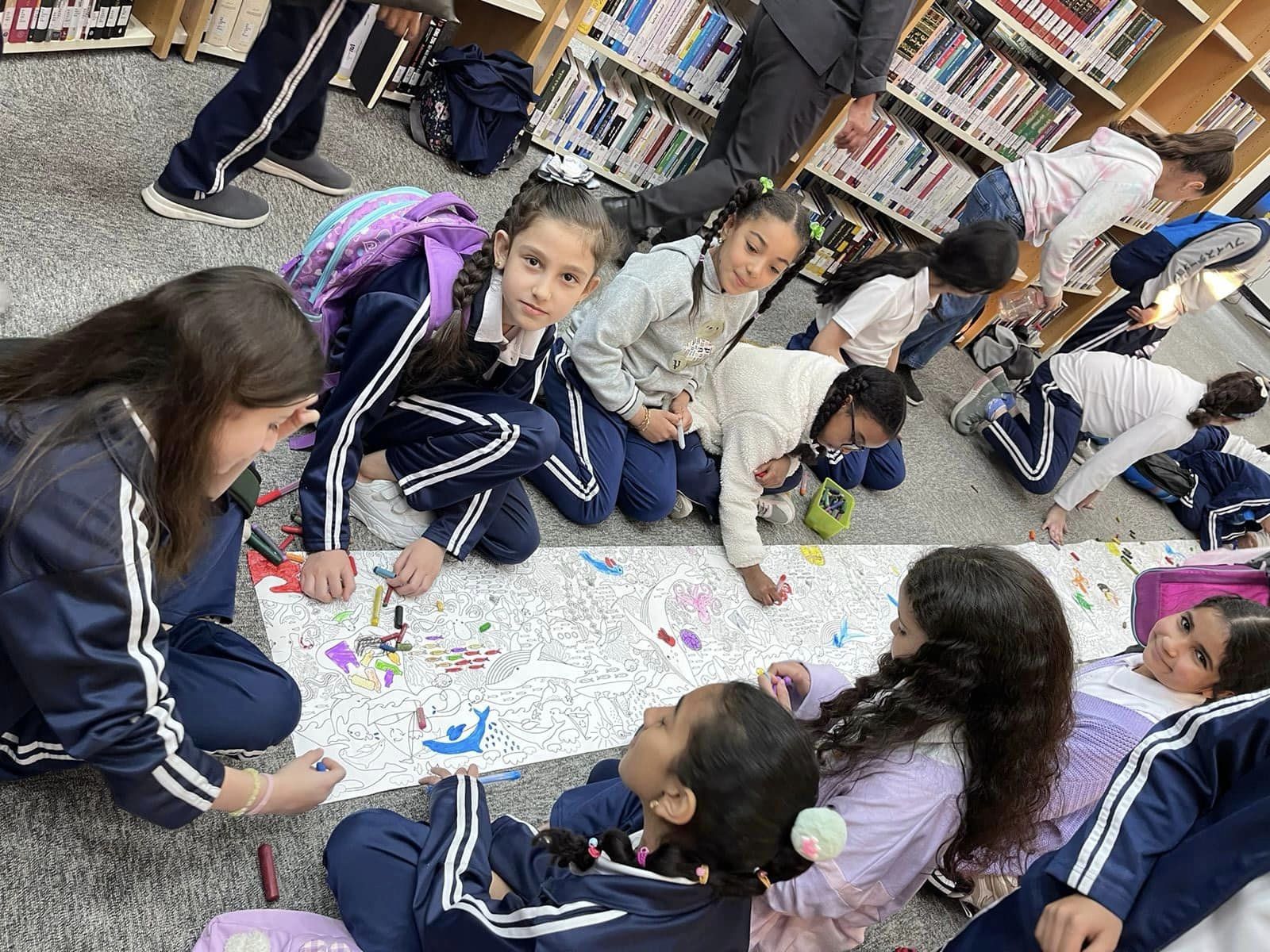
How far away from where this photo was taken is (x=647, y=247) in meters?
2.85

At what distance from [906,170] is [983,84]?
0.38 m

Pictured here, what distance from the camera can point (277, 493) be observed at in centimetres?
154

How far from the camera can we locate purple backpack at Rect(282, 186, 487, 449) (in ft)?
4.66

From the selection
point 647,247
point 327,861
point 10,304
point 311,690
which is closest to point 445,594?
point 311,690

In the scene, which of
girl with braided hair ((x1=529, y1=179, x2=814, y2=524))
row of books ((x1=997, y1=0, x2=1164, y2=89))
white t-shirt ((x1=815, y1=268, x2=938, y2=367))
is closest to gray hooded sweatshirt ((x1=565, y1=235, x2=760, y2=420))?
girl with braided hair ((x1=529, y1=179, x2=814, y2=524))

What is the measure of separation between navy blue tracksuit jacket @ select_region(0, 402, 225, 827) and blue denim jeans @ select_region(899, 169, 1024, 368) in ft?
8.59

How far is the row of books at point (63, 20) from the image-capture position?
1971 millimetres

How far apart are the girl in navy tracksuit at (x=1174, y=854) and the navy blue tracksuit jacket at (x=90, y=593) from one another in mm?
1025

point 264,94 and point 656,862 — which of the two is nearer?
point 656,862

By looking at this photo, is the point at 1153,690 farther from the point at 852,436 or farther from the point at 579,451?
the point at 579,451

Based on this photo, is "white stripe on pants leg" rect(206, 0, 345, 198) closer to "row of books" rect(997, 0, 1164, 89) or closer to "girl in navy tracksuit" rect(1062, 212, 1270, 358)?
"row of books" rect(997, 0, 1164, 89)

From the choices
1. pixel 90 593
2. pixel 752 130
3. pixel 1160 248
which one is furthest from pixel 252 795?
pixel 1160 248

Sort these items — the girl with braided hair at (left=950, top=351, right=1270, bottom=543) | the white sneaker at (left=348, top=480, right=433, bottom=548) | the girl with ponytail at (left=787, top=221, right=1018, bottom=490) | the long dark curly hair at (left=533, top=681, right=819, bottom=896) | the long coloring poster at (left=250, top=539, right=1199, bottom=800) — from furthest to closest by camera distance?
the girl with braided hair at (left=950, top=351, right=1270, bottom=543), the girl with ponytail at (left=787, top=221, right=1018, bottom=490), the white sneaker at (left=348, top=480, right=433, bottom=548), the long coloring poster at (left=250, top=539, right=1199, bottom=800), the long dark curly hair at (left=533, top=681, right=819, bottom=896)

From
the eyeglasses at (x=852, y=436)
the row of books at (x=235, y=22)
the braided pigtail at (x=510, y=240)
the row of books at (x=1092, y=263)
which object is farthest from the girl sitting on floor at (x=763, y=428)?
the row of books at (x=1092, y=263)
